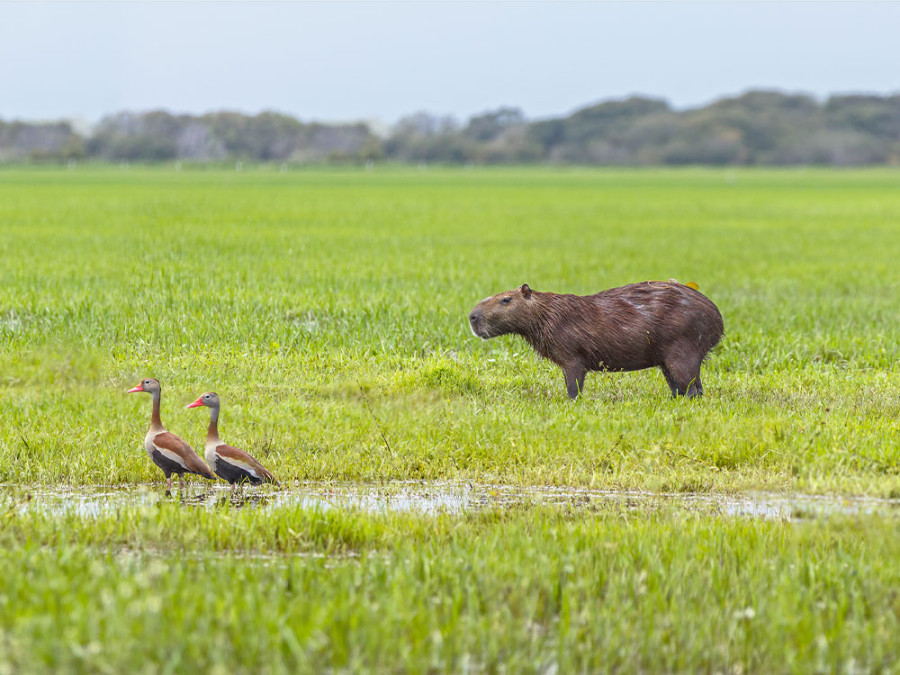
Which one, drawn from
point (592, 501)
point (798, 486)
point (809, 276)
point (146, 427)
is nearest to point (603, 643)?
point (592, 501)

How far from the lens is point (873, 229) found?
40.6 metres

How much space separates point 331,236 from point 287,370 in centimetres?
2101

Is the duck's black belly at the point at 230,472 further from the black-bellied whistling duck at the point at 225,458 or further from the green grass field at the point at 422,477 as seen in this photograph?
the green grass field at the point at 422,477

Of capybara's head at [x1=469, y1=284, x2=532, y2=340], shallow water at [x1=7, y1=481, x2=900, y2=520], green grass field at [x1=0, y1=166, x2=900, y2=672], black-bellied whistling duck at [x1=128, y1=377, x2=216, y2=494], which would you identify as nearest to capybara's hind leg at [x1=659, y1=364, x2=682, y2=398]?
green grass field at [x1=0, y1=166, x2=900, y2=672]

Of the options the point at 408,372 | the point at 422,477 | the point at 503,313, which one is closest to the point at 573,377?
the point at 503,313

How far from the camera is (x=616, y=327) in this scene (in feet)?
32.9

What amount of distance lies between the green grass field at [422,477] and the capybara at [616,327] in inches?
14.7

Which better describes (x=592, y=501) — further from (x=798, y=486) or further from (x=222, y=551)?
(x=222, y=551)

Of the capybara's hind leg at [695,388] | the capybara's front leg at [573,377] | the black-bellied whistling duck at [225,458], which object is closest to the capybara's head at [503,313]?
the capybara's front leg at [573,377]

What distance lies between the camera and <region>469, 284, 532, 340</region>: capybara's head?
33.4ft

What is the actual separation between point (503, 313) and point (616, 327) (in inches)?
41.5

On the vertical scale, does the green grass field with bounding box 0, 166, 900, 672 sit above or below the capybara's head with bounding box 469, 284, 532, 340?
below

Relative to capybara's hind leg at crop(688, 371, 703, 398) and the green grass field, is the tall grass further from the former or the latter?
capybara's hind leg at crop(688, 371, 703, 398)

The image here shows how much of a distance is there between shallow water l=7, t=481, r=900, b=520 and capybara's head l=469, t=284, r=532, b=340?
2.71m
